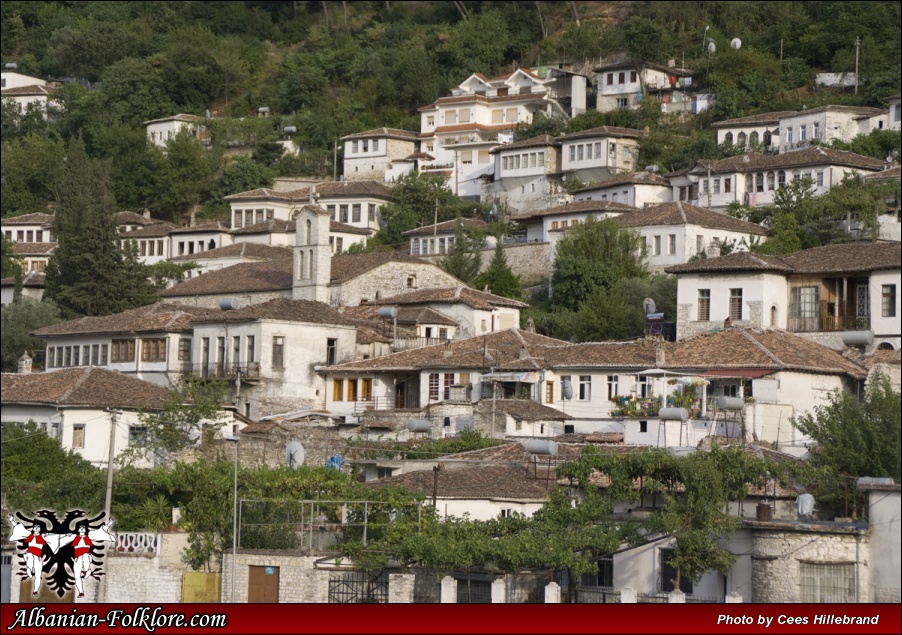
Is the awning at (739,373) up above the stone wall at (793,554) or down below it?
above

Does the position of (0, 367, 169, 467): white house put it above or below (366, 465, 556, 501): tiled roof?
above

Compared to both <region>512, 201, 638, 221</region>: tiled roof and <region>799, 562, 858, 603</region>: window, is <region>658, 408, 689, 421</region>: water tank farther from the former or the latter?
<region>512, 201, 638, 221</region>: tiled roof

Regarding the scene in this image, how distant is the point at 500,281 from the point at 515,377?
1481cm

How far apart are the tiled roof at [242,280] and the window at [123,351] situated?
5.31 metres

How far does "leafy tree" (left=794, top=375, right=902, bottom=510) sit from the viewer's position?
29219 millimetres

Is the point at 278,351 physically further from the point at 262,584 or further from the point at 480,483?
the point at 262,584

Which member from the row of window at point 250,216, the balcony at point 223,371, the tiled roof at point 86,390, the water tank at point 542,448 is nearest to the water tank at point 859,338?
the water tank at point 542,448

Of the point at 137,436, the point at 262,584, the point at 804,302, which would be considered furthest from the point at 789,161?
the point at 262,584

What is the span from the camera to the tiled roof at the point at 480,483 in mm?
34500

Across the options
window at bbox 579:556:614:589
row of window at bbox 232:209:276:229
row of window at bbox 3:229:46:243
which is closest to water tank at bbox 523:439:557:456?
window at bbox 579:556:614:589

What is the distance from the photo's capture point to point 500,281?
6188 cm

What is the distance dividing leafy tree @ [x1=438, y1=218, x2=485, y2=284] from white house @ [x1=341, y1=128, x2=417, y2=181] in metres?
20.3

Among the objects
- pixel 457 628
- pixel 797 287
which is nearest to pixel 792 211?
pixel 797 287

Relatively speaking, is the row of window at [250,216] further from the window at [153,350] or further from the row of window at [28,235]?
the window at [153,350]
